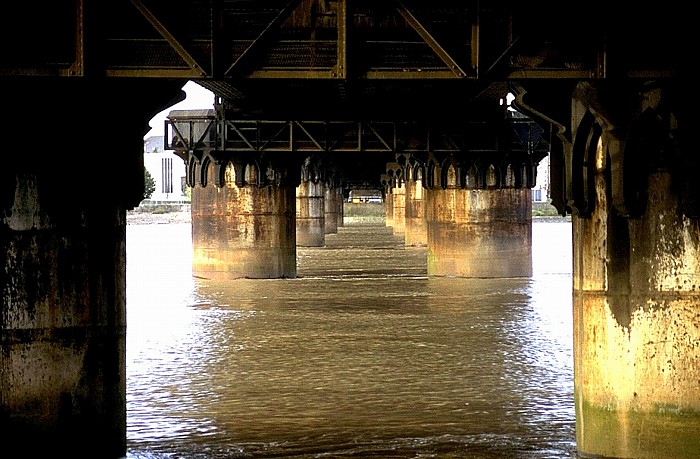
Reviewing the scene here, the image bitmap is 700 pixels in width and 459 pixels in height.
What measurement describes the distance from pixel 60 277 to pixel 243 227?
2370 cm

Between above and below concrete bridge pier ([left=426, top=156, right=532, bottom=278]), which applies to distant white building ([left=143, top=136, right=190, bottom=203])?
above

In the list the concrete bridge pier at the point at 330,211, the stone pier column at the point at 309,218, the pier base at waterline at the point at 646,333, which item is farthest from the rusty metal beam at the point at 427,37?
the concrete bridge pier at the point at 330,211

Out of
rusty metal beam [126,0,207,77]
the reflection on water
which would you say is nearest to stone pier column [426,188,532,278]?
the reflection on water

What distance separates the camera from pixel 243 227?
33312 mm

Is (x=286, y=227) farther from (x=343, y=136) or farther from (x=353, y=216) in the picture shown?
(x=353, y=216)

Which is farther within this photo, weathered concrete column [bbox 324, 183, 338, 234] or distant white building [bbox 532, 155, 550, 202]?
distant white building [bbox 532, 155, 550, 202]

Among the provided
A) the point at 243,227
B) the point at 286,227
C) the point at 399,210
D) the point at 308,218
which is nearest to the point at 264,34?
the point at 243,227

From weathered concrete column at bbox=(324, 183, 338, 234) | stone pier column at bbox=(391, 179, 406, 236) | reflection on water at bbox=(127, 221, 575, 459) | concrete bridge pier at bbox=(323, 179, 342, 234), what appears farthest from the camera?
weathered concrete column at bbox=(324, 183, 338, 234)

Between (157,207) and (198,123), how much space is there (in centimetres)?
10461

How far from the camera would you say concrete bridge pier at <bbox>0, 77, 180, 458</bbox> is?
30.9 ft

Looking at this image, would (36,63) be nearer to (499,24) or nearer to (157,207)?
(499,24)

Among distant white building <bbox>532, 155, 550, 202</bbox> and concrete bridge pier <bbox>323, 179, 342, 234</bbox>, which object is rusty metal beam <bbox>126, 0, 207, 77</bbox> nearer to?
concrete bridge pier <bbox>323, 179, 342, 234</bbox>

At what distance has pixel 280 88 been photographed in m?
23.2

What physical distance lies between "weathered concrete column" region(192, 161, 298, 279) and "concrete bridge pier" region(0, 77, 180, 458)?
23043mm
